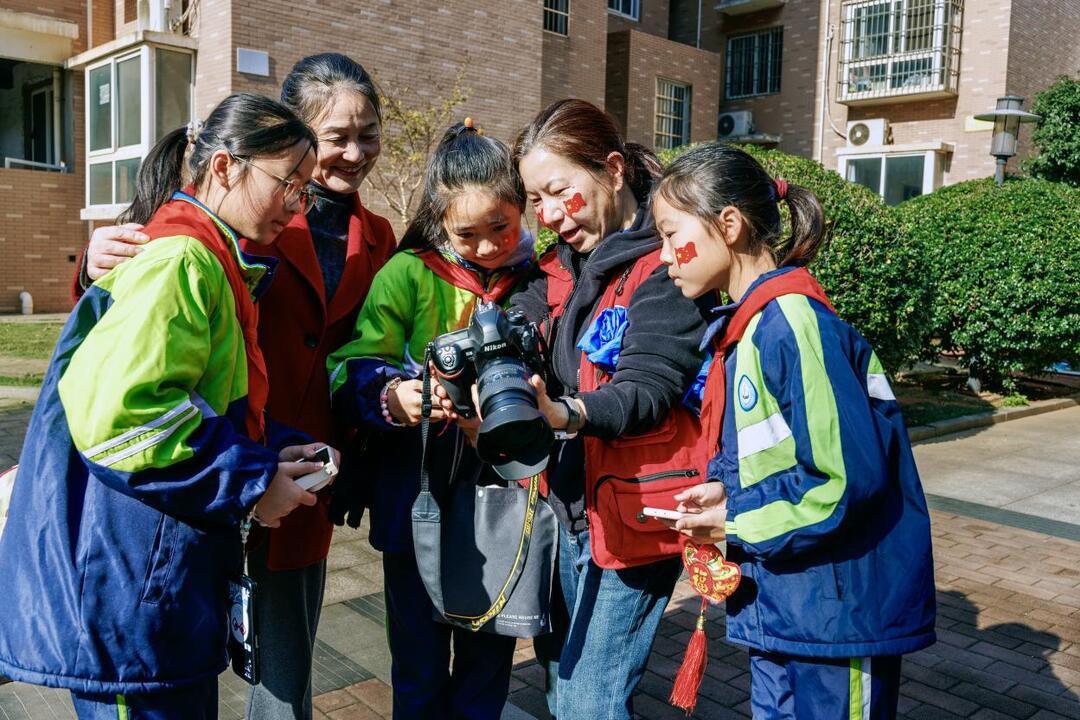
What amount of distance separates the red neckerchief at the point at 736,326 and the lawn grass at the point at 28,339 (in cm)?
1015

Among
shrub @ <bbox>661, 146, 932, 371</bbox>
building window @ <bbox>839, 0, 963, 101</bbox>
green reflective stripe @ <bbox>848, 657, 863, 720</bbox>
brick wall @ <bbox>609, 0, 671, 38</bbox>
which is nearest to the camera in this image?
green reflective stripe @ <bbox>848, 657, 863, 720</bbox>

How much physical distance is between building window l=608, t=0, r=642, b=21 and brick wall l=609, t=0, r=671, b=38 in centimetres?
4

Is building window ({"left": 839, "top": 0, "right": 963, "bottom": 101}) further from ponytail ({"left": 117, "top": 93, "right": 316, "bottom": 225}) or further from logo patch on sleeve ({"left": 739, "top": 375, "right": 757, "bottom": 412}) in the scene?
ponytail ({"left": 117, "top": 93, "right": 316, "bottom": 225})

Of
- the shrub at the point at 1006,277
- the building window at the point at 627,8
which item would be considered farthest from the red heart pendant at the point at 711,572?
the building window at the point at 627,8

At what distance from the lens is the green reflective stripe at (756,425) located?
193 centimetres

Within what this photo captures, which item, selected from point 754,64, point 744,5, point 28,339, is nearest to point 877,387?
point 28,339

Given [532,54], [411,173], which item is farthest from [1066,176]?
[411,173]

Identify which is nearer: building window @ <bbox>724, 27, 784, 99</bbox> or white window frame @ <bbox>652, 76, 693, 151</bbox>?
white window frame @ <bbox>652, 76, 693, 151</bbox>

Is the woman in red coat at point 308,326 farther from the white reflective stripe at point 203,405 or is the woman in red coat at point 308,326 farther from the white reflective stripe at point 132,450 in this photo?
the white reflective stripe at point 132,450

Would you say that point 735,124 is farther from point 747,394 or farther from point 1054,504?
point 747,394

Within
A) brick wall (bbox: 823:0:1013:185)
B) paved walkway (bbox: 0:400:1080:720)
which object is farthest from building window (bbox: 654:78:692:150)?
paved walkway (bbox: 0:400:1080:720)

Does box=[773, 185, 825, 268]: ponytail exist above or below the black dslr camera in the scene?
above

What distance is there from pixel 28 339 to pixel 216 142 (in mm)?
12787

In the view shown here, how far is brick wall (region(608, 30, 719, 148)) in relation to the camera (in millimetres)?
20609
